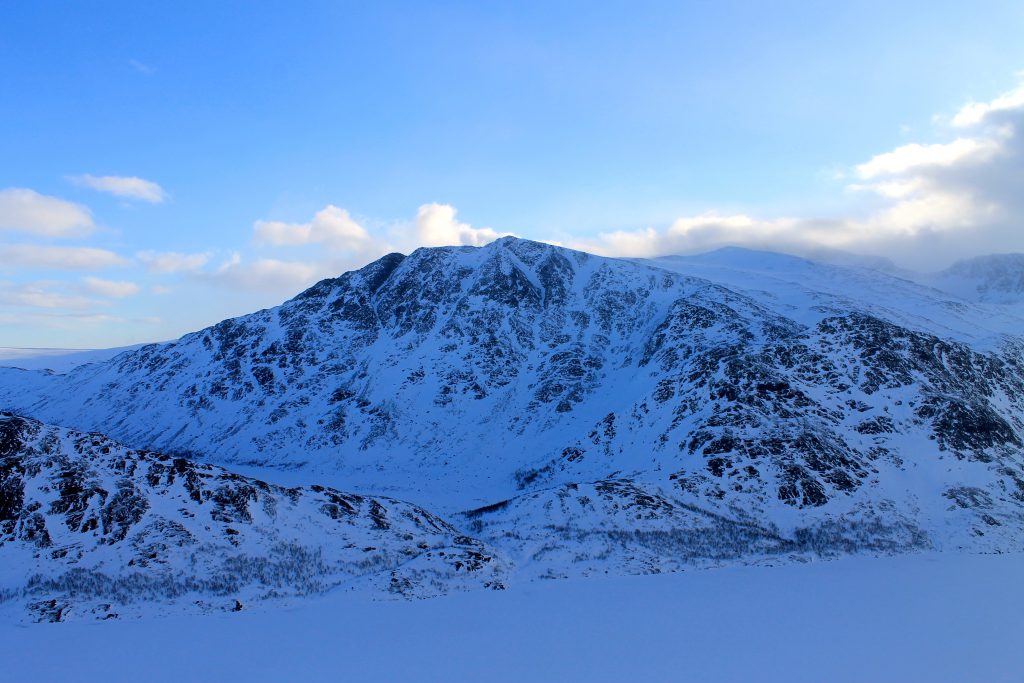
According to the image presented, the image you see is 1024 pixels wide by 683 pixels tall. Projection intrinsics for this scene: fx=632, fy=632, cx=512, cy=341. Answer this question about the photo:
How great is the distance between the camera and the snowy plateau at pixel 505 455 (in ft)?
119

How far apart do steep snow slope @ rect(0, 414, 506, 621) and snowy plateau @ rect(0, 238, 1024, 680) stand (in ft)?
0.58

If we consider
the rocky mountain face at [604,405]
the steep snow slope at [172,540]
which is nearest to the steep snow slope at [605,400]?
the rocky mountain face at [604,405]

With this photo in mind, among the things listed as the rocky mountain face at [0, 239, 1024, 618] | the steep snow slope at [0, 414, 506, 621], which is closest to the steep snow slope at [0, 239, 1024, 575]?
the rocky mountain face at [0, 239, 1024, 618]

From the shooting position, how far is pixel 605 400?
83.3 meters

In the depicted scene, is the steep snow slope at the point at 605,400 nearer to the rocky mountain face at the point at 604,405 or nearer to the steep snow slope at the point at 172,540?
the rocky mountain face at the point at 604,405

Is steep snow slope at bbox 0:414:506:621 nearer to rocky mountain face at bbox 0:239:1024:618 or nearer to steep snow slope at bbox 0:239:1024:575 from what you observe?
rocky mountain face at bbox 0:239:1024:618

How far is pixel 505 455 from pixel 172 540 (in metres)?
43.7

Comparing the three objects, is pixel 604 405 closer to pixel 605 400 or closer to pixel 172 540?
pixel 605 400

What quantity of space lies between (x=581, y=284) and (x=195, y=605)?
285ft

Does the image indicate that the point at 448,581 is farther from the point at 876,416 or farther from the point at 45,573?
the point at 876,416

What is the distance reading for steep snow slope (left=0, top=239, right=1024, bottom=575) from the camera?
51.7m

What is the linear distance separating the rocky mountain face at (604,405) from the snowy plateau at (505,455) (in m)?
0.37

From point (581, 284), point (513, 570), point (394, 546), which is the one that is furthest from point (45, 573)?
point (581, 284)

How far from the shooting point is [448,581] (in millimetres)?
38562
